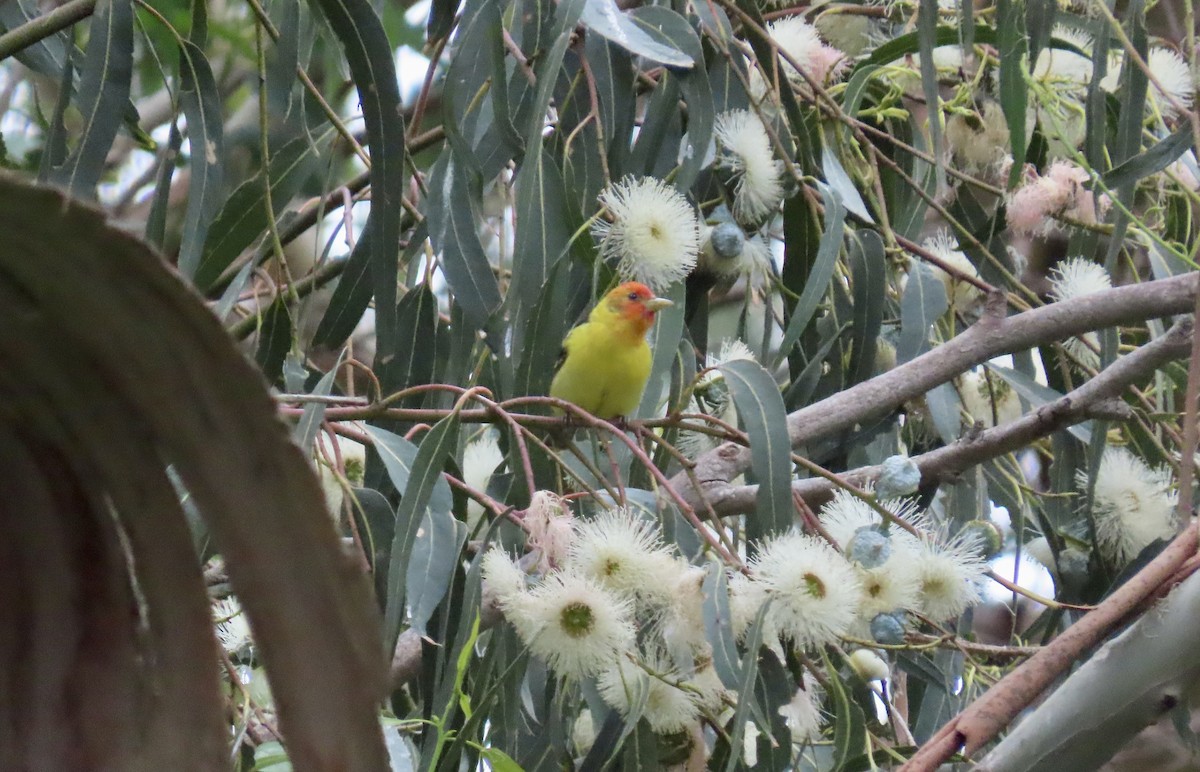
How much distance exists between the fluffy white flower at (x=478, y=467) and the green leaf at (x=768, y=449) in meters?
0.57

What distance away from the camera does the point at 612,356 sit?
9.98ft

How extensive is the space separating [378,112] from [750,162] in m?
0.65

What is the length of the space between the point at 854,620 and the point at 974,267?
1.34 m

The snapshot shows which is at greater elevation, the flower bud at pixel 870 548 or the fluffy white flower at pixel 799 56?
the fluffy white flower at pixel 799 56

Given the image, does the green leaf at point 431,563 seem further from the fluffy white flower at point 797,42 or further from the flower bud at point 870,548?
the fluffy white flower at point 797,42

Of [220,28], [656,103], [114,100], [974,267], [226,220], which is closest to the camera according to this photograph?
[114,100]

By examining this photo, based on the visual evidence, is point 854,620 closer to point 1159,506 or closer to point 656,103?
point 1159,506

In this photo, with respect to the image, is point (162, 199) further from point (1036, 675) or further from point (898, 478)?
point (1036, 675)

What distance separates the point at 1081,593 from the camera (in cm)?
217

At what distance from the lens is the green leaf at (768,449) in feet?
5.27

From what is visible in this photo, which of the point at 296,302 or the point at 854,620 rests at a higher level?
the point at 296,302

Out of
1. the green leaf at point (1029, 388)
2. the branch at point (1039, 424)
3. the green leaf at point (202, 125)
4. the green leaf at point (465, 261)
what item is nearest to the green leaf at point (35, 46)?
the green leaf at point (202, 125)

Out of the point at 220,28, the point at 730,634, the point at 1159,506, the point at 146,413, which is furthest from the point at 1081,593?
the point at 220,28

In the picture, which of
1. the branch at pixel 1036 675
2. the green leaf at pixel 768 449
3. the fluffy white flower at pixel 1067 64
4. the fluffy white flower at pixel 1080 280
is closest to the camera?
the branch at pixel 1036 675
